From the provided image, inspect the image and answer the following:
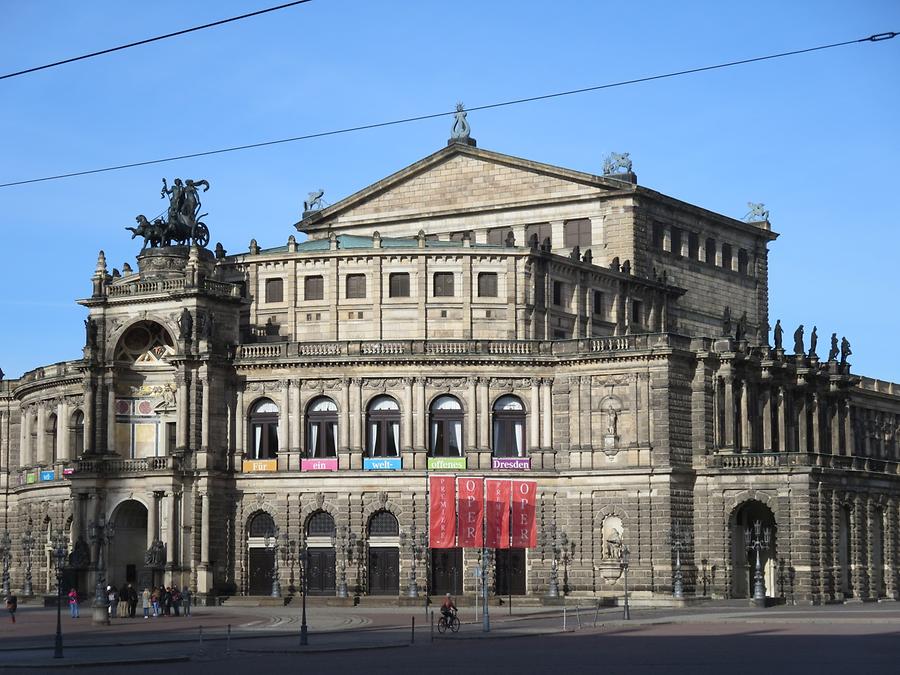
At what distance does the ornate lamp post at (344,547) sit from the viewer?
106625 millimetres

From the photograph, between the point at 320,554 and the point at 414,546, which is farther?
the point at 320,554

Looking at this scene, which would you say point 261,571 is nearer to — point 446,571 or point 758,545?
point 446,571

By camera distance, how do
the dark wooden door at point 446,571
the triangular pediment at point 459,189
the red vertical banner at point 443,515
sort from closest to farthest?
the red vertical banner at point 443,515 < the dark wooden door at point 446,571 < the triangular pediment at point 459,189

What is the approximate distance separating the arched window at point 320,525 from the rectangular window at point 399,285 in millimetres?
15571

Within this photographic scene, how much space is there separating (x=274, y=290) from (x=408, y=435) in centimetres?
1604

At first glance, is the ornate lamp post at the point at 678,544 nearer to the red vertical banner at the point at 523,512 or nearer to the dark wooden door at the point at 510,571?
the dark wooden door at the point at 510,571

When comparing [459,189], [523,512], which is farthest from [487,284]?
[523,512]

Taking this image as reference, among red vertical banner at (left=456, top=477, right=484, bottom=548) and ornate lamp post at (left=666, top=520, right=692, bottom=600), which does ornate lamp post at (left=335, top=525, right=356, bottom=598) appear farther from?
ornate lamp post at (left=666, top=520, right=692, bottom=600)

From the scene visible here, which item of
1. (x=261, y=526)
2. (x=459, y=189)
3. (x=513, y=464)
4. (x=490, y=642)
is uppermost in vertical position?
(x=459, y=189)

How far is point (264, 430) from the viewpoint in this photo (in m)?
111

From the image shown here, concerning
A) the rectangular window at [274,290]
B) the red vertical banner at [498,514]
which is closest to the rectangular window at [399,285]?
the rectangular window at [274,290]

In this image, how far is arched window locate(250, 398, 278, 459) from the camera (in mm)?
111188

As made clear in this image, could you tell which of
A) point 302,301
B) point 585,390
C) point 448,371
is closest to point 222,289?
point 302,301

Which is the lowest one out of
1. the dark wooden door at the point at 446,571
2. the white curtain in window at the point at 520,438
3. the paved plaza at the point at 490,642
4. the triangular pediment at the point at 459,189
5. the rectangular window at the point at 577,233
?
the paved plaza at the point at 490,642
